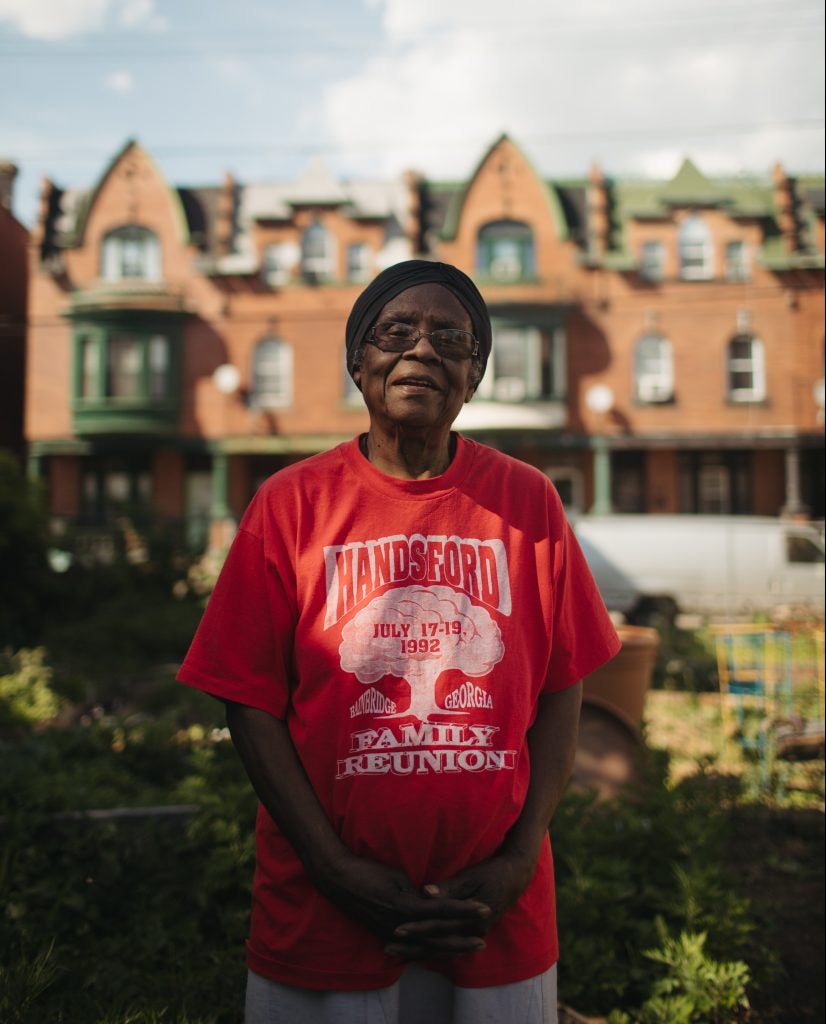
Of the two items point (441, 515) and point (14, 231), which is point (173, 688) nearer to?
point (441, 515)

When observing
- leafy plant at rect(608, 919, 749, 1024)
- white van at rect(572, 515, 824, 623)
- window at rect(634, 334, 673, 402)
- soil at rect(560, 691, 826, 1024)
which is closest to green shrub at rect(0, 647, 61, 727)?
soil at rect(560, 691, 826, 1024)

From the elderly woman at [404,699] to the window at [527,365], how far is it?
19.7m

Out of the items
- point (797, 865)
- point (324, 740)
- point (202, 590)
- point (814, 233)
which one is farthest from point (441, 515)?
point (202, 590)

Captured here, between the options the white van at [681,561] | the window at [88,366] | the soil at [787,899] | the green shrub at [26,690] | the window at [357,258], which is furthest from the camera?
the window at [88,366]

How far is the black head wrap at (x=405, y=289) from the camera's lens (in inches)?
74.8

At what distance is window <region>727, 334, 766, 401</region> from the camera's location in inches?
731

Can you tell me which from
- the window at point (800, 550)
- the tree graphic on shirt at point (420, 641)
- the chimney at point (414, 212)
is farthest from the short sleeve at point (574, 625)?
the chimney at point (414, 212)

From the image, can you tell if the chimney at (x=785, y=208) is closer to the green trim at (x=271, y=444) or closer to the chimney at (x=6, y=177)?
the green trim at (x=271, y=444)

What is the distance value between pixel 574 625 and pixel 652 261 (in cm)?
2066

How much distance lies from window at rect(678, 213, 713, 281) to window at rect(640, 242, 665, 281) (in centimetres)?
46

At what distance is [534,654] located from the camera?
A: 181 centimetres

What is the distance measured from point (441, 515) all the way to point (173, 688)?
6912mm

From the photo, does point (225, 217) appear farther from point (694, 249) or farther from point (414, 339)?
point (414, 339)

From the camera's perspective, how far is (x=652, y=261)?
68.3ft
